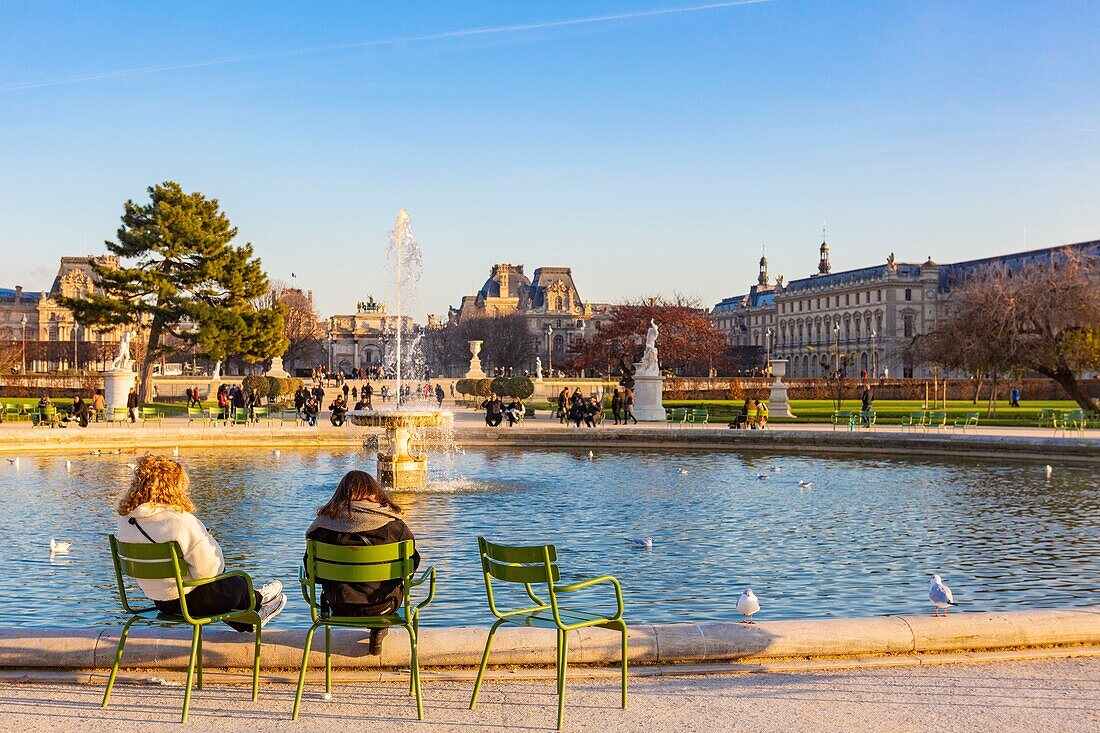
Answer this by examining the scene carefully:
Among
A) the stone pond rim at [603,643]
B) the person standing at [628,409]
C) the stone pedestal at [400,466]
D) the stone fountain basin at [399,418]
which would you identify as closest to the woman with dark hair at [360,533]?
the stone pond rim at [603,643]

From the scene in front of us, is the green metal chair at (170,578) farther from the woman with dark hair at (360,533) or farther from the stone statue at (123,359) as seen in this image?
the stone statue at (123,359)

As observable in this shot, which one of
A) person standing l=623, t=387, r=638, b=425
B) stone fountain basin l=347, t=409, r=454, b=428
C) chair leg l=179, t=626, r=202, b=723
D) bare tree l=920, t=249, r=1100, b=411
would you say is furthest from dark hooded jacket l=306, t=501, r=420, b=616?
bare tree l=920, t=249, r=1100, b=411

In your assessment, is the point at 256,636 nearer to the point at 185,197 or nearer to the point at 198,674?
the point at 198,674

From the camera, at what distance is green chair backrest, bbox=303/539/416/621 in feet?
21.7

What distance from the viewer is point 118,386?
139ft

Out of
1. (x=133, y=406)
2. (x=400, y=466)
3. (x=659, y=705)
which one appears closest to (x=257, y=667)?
(x=659, y=705)

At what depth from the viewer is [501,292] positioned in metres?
167

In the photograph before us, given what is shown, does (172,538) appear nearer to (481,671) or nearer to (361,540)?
(361,540)

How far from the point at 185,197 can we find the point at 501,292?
119 m

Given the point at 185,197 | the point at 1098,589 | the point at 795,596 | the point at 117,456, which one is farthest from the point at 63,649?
the point at 185,197

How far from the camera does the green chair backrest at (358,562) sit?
6.60 metres

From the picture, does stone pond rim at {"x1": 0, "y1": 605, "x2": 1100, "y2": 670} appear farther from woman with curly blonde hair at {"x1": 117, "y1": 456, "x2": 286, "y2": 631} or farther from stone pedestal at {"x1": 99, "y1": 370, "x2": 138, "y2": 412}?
stone pedestal at {"x1": 99, "y1": 370, "x2": 138, "y2": 412}

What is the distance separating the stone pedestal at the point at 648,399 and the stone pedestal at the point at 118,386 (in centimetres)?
1865

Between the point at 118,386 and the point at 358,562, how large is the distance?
38.8m
